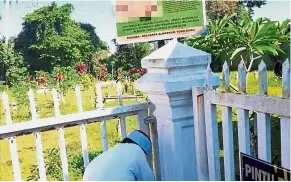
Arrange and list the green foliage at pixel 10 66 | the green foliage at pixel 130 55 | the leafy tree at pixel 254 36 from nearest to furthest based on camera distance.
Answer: the leafy tree at pixel 254 36 < the green foliage at pixel 130 55 < the green foliage at pixel 10 66

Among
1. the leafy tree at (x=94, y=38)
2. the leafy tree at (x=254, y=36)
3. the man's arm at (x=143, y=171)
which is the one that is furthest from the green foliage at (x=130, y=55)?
the man's arm at (x=143, y=171)

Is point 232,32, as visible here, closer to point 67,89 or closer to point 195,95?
point 195,95

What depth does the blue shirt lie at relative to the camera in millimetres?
1770

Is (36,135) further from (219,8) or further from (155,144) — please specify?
(219,8)

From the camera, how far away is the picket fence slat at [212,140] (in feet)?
6.50

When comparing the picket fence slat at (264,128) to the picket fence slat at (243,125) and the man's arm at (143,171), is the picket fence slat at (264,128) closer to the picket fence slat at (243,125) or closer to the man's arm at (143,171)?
the picket fence slat at (243,125)

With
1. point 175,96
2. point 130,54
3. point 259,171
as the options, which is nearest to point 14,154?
point 175,96

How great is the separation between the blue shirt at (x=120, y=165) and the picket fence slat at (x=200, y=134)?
0.34 metres

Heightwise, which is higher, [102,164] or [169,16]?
[169,16]

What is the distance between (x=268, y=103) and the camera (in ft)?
5.07

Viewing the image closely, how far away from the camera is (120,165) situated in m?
1.79

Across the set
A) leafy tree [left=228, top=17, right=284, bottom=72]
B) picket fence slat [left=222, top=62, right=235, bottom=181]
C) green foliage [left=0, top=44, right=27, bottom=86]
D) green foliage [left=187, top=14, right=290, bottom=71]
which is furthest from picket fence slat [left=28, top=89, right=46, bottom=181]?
green foliage [left=0, top=44, right=27, bottom=86]

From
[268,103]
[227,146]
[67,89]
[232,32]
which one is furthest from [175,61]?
[67,89]

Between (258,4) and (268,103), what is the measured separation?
31.5 metres
